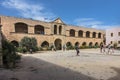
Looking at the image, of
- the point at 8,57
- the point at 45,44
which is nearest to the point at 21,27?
the point at 45,44

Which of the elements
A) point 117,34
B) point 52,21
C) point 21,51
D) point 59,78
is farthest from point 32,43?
point 117,34

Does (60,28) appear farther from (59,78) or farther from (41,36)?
(59,78)

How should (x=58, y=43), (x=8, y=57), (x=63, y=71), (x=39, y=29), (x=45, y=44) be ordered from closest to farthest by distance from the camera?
(x=63, y=71) → (x=8, y=57) → (x=39, y=29) → (x=45, y=44) → (x=58, y=43)

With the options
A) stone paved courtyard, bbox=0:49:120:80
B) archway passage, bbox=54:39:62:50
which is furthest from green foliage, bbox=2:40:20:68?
archway passage, bbox=54:39:62:50

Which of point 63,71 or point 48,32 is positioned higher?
point 48,32

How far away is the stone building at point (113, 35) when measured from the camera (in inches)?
1750

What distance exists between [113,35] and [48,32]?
2094 centimetres

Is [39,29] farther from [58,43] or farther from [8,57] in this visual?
[8,57]

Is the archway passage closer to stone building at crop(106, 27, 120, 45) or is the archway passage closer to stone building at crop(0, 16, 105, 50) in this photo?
stone building at crop(0, 16, 105, 50)

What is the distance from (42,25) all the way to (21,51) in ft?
35.9

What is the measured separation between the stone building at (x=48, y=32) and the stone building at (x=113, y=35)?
11.9ft

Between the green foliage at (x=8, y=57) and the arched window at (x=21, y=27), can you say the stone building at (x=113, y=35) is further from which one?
the green foliage at (x=8, y=57)

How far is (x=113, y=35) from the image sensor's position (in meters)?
45.5

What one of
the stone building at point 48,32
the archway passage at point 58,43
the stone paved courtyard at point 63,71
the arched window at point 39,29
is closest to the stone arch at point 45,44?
the stone building at point 48,32
